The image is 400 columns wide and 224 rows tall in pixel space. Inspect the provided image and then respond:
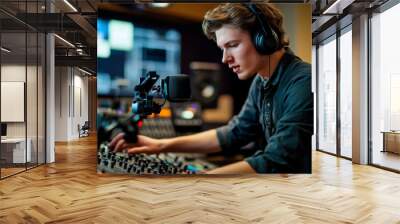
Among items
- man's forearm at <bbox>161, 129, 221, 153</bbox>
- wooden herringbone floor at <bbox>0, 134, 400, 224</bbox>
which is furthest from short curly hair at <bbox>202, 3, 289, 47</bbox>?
wooden herringbone floor at <bbox>0, 134, 400, 224</bbox>

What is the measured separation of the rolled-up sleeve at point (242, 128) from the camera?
5.11 m

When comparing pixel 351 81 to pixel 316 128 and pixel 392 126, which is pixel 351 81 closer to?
pixel 392 126

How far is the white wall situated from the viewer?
531 inches

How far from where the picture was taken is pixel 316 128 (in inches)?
392

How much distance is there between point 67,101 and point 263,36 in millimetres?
10347

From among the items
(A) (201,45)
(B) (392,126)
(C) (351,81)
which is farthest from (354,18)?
(A) (201,45)

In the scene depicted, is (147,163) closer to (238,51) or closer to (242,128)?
(242,128)

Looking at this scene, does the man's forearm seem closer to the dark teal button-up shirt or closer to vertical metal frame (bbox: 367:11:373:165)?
the dark teal button-up shirt

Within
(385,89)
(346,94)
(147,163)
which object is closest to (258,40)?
(147,163)

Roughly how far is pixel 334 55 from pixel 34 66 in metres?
6.42

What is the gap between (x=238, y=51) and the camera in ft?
16.5

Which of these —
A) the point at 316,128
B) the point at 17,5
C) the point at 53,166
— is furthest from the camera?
the point at 316,128

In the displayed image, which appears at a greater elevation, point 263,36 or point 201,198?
point 263,36

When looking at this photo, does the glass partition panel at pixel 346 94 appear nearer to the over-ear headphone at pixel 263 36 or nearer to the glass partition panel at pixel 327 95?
the glass partition panel at pixel 327 95
